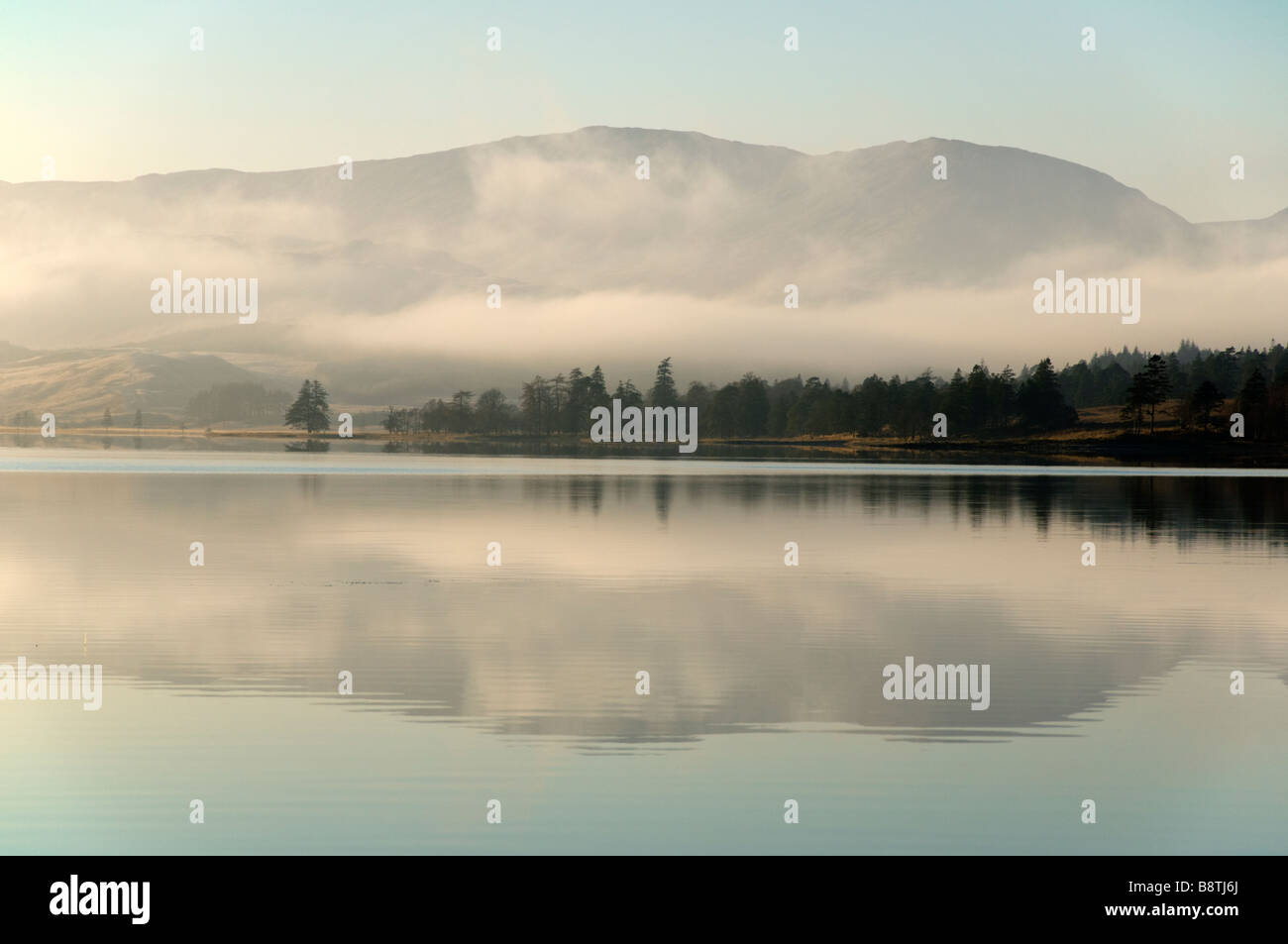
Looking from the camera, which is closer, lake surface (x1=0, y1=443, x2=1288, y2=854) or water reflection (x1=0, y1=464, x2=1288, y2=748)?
lake surface (x1=0, y1=443, x2=1288, y2=854)

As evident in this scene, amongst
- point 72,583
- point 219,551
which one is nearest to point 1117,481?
point 219,551

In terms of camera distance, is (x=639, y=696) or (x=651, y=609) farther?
(x=651, y=609)

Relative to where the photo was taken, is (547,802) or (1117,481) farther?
(1117,481)

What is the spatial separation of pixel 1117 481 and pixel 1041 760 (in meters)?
102

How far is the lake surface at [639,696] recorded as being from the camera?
15859mm

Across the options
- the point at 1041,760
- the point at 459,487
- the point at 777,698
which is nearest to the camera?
the point at 1041,760

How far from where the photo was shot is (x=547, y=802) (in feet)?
53.4

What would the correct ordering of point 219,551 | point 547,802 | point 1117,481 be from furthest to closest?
point 1117,481, point 219,551, point 547,802

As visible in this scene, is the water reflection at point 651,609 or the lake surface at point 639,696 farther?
the water reflection at point 651,609

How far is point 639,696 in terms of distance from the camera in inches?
865

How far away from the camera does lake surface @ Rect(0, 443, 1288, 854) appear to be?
15.9 m

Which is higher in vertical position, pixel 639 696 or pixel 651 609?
pixel 651 609
